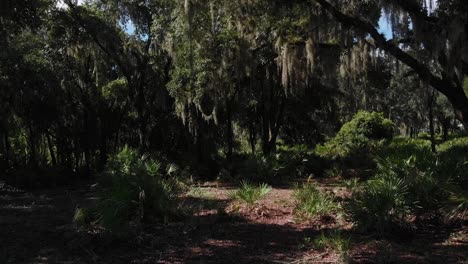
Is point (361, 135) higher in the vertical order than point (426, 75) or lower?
lower

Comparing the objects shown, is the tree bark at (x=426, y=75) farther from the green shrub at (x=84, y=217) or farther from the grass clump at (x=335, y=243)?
the green shrub at (x=84, y=217)

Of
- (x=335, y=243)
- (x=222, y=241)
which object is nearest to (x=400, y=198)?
(x=335, y=243)

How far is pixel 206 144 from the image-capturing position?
69.8 ft

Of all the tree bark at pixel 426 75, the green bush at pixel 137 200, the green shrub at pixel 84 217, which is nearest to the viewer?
the green bush at pixel 137 200

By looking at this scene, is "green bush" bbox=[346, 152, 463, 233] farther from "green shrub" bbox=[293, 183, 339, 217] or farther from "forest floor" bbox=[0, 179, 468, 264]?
"green shrub" bbox=[293, 183, 339, 217]

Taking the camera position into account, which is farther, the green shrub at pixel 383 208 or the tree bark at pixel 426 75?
the tree bark at pixel 426 75

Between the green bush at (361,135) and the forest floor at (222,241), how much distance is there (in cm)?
1260

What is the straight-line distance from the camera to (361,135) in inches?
953

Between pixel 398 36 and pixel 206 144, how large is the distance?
35.9 ft

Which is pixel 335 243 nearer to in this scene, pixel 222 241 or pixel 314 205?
pixel 222 241

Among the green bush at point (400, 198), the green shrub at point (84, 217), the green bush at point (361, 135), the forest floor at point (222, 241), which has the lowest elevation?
the forest floor at point (222, 241)

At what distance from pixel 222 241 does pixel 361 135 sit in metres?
17.8

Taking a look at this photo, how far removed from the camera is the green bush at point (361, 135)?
22.2 metres

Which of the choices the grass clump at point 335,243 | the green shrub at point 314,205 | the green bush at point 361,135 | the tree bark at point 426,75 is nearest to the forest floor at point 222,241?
the grass clump at point 335,243
